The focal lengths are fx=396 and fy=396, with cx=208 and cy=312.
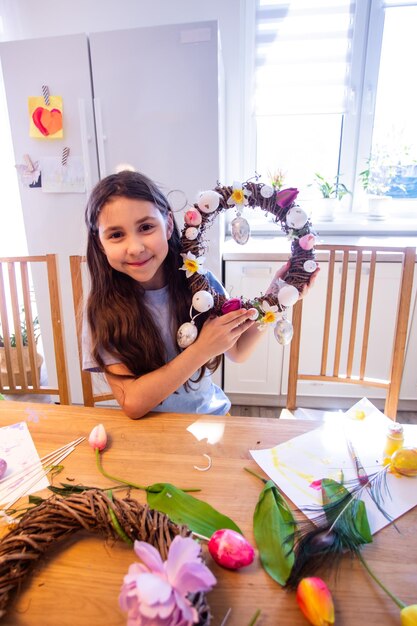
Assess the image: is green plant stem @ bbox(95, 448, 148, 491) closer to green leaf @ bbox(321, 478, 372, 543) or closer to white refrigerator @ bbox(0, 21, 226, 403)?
green leaf @ bbox(321, 478, 372, 543)

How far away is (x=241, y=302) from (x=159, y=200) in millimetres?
298

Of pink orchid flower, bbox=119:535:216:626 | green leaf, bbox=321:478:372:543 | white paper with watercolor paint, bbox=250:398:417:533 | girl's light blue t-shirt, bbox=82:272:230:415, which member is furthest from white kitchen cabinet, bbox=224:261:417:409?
pink orchid flower, bbox=119:535:216:626

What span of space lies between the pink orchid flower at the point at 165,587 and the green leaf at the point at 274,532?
0.16 m

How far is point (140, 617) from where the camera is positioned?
1.15 ft

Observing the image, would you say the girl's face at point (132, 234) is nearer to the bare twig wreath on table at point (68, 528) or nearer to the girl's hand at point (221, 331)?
the girl's hand at point (221, 331)

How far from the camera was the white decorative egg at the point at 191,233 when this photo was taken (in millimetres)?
853

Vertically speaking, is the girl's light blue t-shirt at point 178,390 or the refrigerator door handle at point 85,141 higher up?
the refrigerator door handle at point 85,141

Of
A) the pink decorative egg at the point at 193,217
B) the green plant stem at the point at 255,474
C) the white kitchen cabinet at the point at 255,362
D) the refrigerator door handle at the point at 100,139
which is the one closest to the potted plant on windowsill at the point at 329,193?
the white kitchen cabinet at the point at 255,362

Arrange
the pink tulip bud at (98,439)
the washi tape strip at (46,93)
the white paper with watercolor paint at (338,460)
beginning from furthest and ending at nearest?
the washi tape strip at (46,93) → the pink tulip bud at (98,439) → the white paper with watercolor paint at (338,460)

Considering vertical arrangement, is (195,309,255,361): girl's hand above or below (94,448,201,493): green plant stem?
above

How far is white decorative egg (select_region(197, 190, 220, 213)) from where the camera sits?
84 centimetres

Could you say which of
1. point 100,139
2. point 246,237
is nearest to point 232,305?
point 246,237

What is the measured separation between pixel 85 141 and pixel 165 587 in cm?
176

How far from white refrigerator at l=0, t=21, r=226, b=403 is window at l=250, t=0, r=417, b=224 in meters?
0.67
